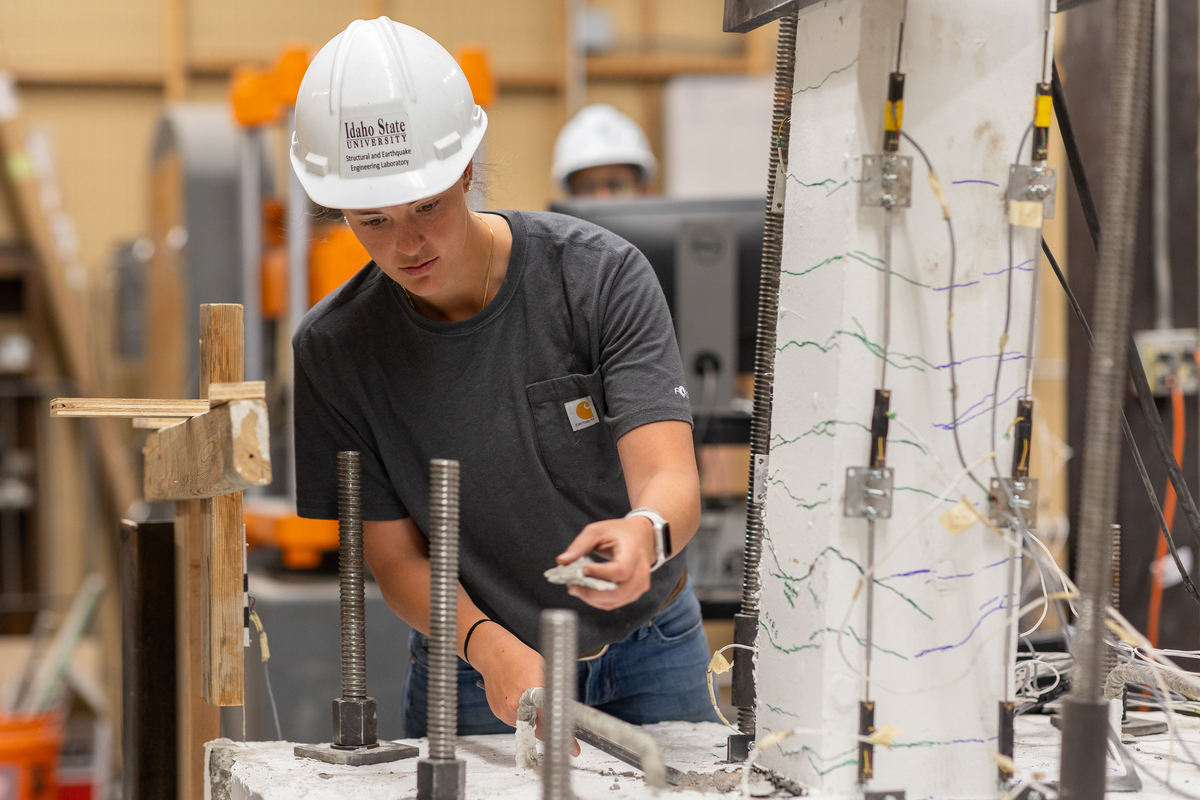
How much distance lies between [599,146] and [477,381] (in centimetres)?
303

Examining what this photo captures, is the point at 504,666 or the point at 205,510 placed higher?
the point at 205,510

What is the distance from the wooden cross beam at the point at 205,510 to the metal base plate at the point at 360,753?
0.11 meters

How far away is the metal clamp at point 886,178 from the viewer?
1.09 meters

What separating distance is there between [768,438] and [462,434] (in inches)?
15.1

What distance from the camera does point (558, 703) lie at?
92cm

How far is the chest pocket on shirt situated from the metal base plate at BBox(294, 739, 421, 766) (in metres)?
A: 0.37

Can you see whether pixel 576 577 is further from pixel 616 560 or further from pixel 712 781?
pixel 712 781

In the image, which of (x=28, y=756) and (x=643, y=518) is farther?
(x=28, y=756)

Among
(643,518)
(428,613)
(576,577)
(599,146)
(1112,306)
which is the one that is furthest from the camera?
(599,146)

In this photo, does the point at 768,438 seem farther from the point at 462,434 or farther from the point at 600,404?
the point at 462,434

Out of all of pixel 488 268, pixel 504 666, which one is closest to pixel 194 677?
pixel 504 666

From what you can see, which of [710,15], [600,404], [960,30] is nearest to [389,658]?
[600,404]

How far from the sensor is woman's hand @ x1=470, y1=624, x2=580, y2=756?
4.11 feet

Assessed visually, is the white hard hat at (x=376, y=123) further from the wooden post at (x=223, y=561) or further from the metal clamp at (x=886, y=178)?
the metal clamp at (x=886, y=178)
